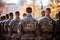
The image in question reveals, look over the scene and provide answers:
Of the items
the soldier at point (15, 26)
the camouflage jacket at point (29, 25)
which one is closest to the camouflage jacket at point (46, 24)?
the camouflage jacket at point (29, 25)

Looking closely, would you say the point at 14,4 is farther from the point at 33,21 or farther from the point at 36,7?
the point at 33,21

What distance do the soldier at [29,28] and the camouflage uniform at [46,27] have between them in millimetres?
404

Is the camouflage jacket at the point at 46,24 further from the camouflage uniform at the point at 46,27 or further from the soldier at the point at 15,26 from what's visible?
the soldier at the point at 15,26

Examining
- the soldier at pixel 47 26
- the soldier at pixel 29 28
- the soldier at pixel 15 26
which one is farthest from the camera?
the soldier at pixel 15 26

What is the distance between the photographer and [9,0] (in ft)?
207

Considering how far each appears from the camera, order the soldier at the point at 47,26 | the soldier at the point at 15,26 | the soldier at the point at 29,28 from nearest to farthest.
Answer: the soldier at the point at 29,28 < the soldier at the point at 47,26 < the soldier at the point at 15,26

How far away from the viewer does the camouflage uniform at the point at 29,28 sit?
1072 cm

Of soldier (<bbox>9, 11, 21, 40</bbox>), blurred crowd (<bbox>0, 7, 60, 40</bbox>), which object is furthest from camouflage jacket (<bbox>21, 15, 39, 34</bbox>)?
soldier (<bbox>9, 11, 21, 40</bbox>)

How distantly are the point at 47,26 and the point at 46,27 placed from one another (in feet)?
0.18

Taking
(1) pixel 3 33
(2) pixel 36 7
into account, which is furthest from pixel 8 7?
(1) pixel 3 33

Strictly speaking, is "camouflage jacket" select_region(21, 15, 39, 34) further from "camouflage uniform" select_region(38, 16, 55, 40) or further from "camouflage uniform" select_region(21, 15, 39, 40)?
"camouflage uniform" select_region(38, 16, 55, 40)

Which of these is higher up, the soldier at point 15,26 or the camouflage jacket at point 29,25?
the camouflage jacket at point 29,25

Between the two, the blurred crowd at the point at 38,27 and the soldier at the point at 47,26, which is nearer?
the blurred crowd at the point at 38,27

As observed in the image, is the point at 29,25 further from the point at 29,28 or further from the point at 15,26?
the point at 15,26
